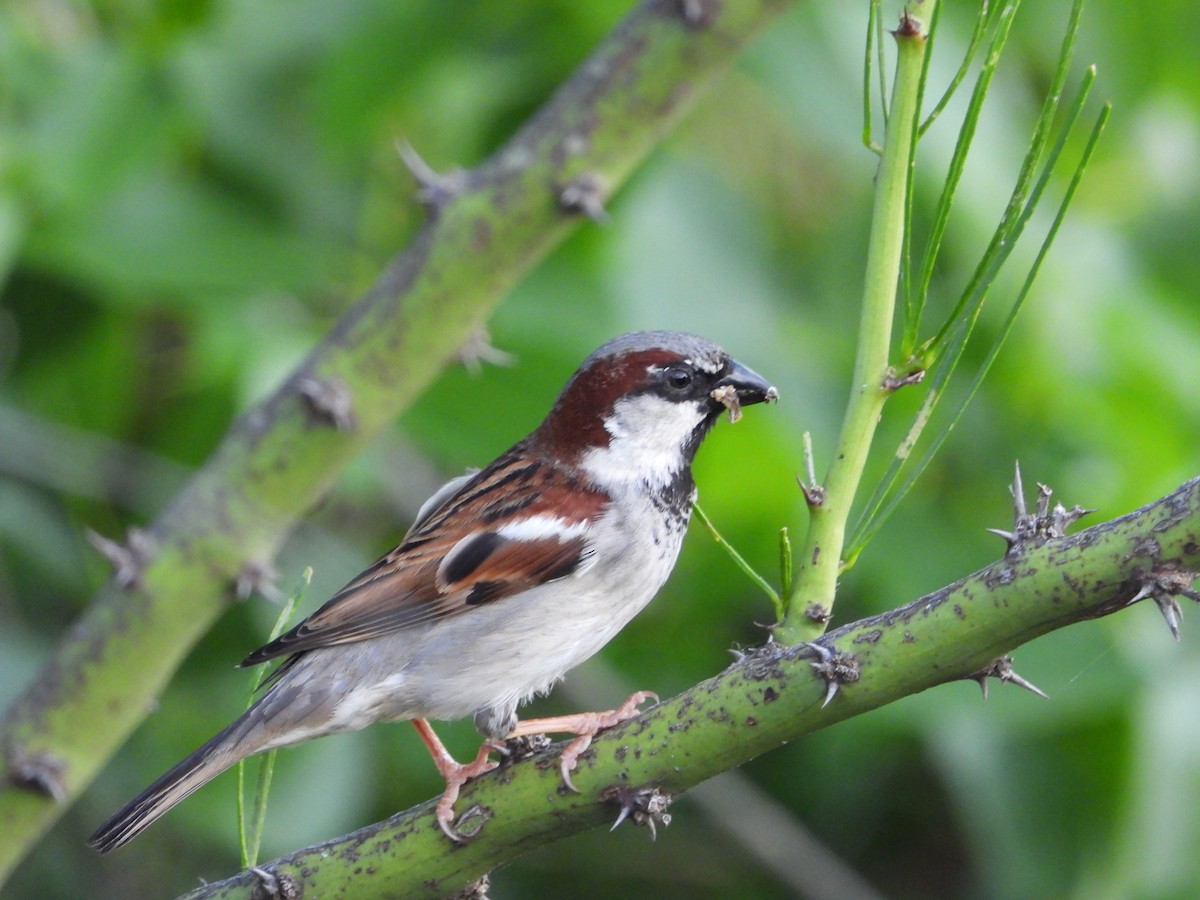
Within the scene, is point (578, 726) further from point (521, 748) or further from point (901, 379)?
point (901, 379)

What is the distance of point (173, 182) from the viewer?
3395mm

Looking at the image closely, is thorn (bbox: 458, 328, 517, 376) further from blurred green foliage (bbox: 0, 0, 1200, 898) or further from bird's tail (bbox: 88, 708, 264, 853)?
bird's tail (bbox: 88, 708, 264, 853)

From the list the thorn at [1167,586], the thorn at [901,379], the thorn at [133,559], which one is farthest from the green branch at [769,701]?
Result: the thorn at [133,559]

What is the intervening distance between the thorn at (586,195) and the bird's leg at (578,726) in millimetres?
963

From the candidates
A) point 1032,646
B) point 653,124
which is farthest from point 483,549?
point 1032,646

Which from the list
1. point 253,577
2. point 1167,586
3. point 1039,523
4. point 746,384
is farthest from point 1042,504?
point 253,577

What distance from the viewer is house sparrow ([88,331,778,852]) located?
8.14 feet

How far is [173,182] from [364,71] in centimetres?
60

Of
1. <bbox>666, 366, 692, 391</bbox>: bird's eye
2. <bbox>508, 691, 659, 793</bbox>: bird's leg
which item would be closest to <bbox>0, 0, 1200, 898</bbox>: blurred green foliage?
<bbox>666, 366, 692, 391</bbox>: bird's eye

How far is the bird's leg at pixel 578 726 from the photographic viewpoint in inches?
64.7

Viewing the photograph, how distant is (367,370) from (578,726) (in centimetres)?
89

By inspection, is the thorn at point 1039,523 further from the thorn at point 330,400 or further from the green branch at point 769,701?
the thorn at point 330,400

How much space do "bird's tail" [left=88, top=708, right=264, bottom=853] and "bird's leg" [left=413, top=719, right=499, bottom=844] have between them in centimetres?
32

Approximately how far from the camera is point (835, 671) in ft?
4.69
